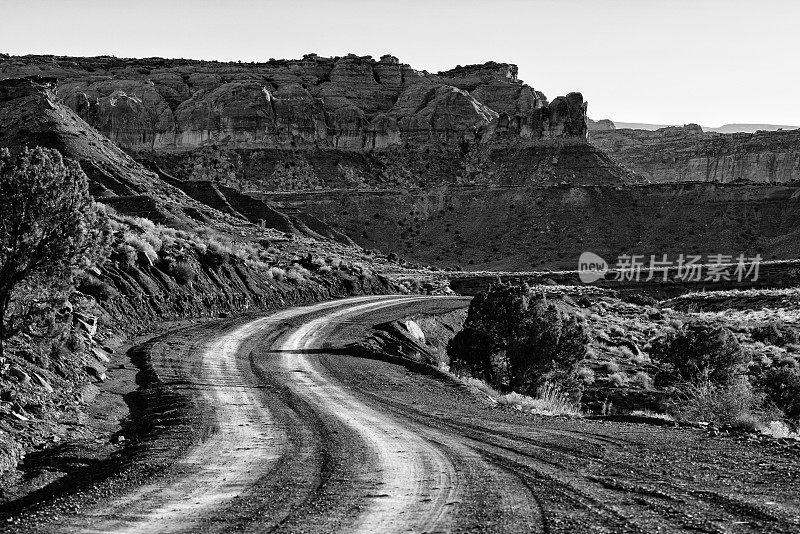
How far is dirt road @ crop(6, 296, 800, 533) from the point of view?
8516 mm

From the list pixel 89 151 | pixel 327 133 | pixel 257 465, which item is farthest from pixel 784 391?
pixel 327 133

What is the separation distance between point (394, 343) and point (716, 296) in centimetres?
5031

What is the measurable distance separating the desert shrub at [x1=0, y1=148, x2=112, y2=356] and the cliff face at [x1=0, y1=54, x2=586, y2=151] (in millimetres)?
145549

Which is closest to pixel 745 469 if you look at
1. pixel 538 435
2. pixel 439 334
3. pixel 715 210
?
pixel 538 435

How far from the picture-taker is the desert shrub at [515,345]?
2669 cm

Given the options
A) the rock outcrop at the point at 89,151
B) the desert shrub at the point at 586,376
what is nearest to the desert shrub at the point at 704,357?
the desert shrub at the point at 586,376

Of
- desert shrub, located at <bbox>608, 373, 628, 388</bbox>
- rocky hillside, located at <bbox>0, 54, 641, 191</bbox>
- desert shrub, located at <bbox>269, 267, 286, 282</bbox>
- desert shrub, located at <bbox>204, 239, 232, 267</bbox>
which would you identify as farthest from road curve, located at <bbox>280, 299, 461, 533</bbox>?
rocky hillside, located at <bbox>0, 54, 641, 191</bbox>

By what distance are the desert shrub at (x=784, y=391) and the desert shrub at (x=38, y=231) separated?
21515 mm

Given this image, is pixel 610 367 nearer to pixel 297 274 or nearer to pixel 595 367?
pixel 595 367

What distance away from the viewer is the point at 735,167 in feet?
652

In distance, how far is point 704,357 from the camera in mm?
31547

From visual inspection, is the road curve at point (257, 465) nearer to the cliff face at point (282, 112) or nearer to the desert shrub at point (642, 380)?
the desert shrub at point (642, 380)

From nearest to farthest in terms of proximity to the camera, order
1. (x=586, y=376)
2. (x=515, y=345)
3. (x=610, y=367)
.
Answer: (x=515, y=345) < (x=586, y=376) < (x=610, y=367)

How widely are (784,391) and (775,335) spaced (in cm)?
1961
